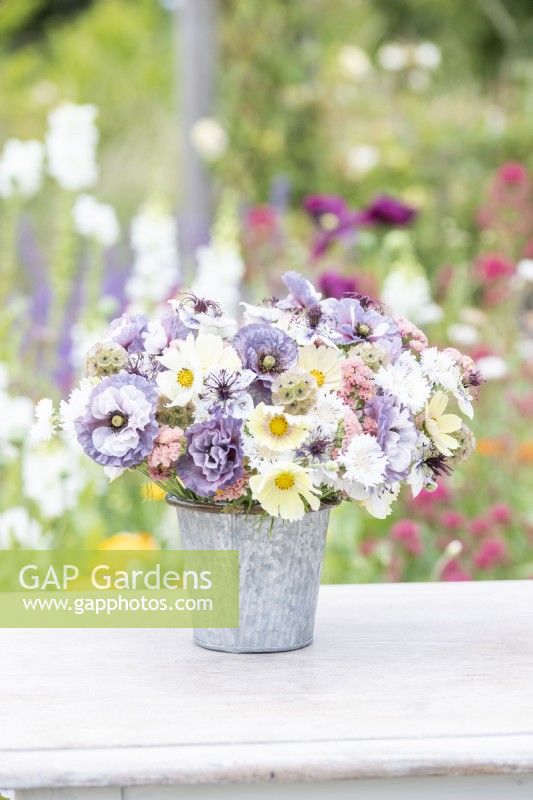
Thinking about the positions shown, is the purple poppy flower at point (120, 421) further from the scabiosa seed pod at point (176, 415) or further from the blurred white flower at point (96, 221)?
the blurred white flower at point (96, 221)

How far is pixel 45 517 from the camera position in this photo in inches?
94.7

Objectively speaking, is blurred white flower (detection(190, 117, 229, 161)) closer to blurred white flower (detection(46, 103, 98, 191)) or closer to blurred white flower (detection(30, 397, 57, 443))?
blurred white flower (detection(46, 103, 98, 191))

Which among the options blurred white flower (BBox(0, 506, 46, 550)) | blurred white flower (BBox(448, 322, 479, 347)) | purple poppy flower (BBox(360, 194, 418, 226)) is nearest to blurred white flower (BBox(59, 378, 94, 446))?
blurred white flower (BBox(0, 506, 46, 550))

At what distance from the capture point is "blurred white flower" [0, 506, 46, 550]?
90.1 inches

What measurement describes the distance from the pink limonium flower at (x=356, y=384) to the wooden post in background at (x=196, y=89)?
376 centimetres

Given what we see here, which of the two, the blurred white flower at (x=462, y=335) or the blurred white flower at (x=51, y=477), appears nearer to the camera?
the blurred white flower at (x=51, y=477)

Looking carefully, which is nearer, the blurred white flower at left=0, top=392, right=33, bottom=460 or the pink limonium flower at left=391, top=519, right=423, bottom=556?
the blurred white flower at left=0, top=392, right=33, bottom=460

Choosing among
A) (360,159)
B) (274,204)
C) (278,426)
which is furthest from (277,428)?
(274,204)

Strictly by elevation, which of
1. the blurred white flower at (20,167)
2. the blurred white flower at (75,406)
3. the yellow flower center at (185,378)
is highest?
the blurred white flower at (20,167)

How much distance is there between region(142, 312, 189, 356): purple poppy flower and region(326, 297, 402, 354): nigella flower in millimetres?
165

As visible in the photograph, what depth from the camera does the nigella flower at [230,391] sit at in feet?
4.06

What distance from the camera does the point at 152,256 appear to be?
2.79 meters

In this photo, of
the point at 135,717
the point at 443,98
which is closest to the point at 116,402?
the point at 135,717

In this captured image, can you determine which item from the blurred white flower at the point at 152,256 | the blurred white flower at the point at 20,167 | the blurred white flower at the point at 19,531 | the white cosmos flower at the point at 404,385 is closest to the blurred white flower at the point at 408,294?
the blurred white flower at the point at 152,256
